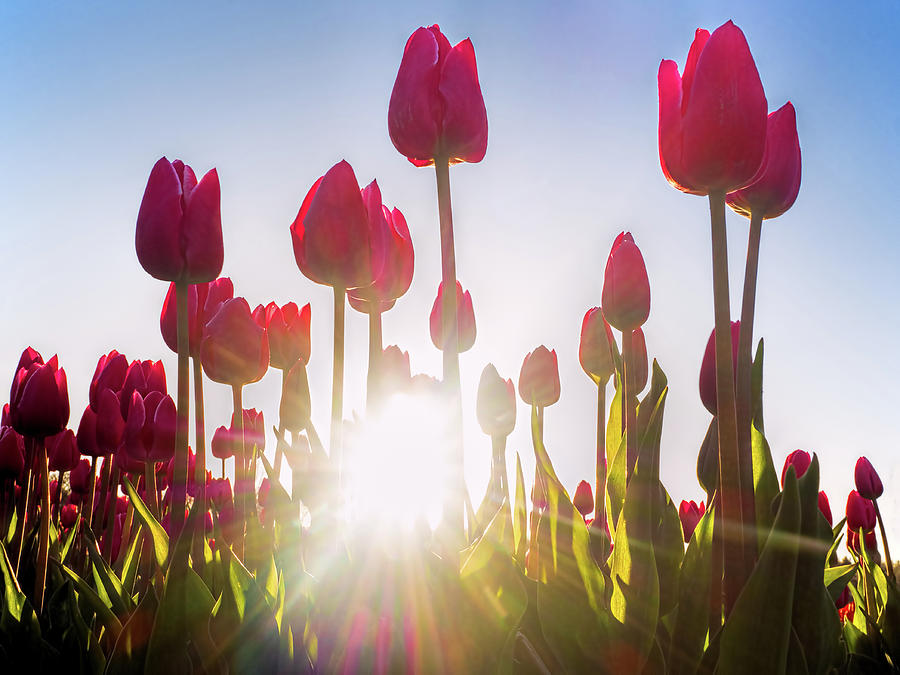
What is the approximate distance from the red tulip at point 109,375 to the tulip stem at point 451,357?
5.55 ft

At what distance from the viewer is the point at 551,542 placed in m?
1.20

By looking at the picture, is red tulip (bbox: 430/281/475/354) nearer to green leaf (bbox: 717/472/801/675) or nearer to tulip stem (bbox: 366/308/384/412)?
tulip stem (bbox: 366/308/384/412)

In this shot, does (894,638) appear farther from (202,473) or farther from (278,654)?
(202,473)

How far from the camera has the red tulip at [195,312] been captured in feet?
5.88

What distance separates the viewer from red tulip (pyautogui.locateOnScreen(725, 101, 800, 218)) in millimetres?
1306

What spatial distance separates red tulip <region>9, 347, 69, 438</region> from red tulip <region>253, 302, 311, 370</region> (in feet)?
2.65

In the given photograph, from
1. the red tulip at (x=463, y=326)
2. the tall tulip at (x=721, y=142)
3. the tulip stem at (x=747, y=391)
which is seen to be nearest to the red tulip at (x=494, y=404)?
the red tulip at (x=463, y=326)

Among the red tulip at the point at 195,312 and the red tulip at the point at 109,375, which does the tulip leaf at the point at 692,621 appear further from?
the red tulip at the point at 109,375

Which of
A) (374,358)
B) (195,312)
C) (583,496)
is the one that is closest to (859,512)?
(583,496)

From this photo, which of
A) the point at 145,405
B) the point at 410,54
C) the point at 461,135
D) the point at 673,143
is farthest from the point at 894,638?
the point at 145,405

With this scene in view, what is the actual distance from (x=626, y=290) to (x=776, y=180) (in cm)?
50

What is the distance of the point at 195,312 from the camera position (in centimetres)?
180

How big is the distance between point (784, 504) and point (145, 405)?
186 cm

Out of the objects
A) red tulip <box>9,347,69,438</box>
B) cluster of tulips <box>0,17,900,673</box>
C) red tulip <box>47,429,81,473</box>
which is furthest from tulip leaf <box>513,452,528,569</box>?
red tulip <box>47,429,81,473</box>
